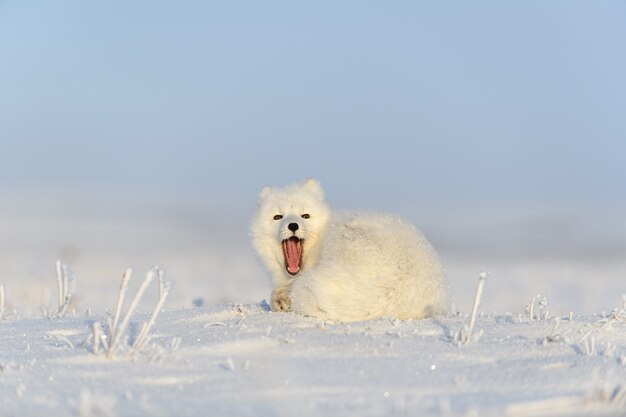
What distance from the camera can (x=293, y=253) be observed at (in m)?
6.93

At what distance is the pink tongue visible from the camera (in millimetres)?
6926

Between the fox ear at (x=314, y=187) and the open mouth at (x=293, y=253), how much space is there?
57cm

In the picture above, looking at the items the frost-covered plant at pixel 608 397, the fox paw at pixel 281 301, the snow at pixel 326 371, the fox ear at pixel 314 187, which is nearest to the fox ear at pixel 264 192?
the fox ear at pixel 314 187

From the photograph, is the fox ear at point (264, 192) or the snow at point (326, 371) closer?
the snow at point (326, 371)

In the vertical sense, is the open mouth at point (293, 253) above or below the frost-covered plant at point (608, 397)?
above

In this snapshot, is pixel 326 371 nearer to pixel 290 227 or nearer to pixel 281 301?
pixel 281 301

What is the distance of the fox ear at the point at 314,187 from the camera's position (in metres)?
7.33

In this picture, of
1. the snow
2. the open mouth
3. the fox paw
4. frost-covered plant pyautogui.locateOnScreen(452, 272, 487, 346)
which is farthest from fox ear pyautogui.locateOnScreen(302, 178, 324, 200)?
frost-covered plant pyautogui.locateOnScreen(452, 272, 487, 346)

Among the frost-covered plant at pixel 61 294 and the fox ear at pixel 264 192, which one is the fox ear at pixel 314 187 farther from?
the frost-covered plant at pixel 61 294

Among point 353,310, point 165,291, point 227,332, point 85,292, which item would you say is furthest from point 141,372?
point 85,292

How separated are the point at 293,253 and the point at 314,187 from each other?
765mm

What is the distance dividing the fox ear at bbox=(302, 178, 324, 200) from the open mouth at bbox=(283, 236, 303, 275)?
570 millimetres

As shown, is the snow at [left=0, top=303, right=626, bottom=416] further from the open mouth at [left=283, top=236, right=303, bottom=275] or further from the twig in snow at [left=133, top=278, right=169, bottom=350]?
the open mouth at [left=283, top=236, right=303, bottom=275]

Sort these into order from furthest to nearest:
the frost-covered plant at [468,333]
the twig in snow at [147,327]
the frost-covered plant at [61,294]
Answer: the frost-covered plant at [61,294], the frost-covered plant at [468,333], the twig in snow at [147,327]
